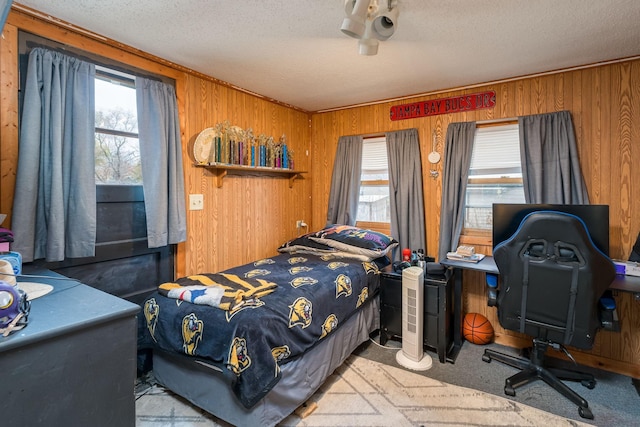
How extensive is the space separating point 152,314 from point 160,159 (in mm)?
1067

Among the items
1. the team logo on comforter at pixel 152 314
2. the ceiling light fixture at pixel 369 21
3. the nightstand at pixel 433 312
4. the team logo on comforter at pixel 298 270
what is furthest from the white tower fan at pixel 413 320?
the team logo on comforter at pixel 152 314

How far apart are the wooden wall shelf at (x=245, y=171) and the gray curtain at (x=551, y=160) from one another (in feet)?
7.16

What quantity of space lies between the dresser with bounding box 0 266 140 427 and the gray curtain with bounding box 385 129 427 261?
8.66 ft

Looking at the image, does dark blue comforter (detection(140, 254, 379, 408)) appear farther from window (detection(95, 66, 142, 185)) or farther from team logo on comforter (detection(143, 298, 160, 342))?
window (detection(95, 66, 142, 185))

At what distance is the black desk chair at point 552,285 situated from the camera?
1.84 meters

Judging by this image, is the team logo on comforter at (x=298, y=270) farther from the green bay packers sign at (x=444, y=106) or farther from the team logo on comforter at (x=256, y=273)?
the green bay packers sign at (x=444, y=106)

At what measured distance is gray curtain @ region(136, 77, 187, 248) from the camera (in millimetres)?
2252

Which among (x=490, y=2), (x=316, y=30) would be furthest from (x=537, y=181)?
(x=316, y=30)

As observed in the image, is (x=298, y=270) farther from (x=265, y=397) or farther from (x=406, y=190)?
(x=406, y=190)

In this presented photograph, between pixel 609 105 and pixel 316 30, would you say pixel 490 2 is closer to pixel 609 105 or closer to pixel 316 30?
pixel 316 30

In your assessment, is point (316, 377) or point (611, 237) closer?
point (316, 377)

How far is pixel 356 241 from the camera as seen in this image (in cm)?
302

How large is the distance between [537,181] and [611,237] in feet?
2.16

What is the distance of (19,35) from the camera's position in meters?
1.75
